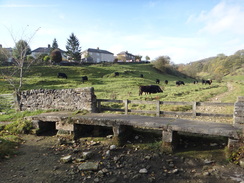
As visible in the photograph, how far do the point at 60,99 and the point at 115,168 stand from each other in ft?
20.9

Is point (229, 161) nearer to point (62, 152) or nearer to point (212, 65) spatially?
point (62, 152)

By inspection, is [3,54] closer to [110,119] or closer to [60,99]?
[60,99]

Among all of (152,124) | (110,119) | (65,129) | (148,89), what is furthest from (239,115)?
A: (148,89)

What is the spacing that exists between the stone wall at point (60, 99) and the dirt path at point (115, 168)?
2.97m

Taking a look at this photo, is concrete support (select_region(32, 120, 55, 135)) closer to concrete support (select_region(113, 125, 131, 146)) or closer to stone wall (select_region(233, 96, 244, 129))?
concrete support (select_region(113, 125, 131, 146))

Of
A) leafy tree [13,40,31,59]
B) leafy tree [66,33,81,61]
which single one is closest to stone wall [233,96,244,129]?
leafy tree [13,40,31,59]

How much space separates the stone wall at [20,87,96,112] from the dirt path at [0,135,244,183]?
2.97 m

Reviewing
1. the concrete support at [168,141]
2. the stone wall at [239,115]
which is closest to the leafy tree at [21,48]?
the concrete support at [168,141]

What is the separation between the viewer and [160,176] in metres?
5.08

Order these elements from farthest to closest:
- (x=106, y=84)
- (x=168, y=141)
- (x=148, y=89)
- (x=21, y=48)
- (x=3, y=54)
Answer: (x=3, y=54)
(x=106, y=84)
(x=148, y=89)
(x=21, y=48)
(x=168, y=141)

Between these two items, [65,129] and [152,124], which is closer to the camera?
[152,124]

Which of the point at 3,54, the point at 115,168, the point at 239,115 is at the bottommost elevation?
the point at 115,168

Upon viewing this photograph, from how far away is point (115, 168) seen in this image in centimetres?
557

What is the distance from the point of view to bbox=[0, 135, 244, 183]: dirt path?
4.98m
